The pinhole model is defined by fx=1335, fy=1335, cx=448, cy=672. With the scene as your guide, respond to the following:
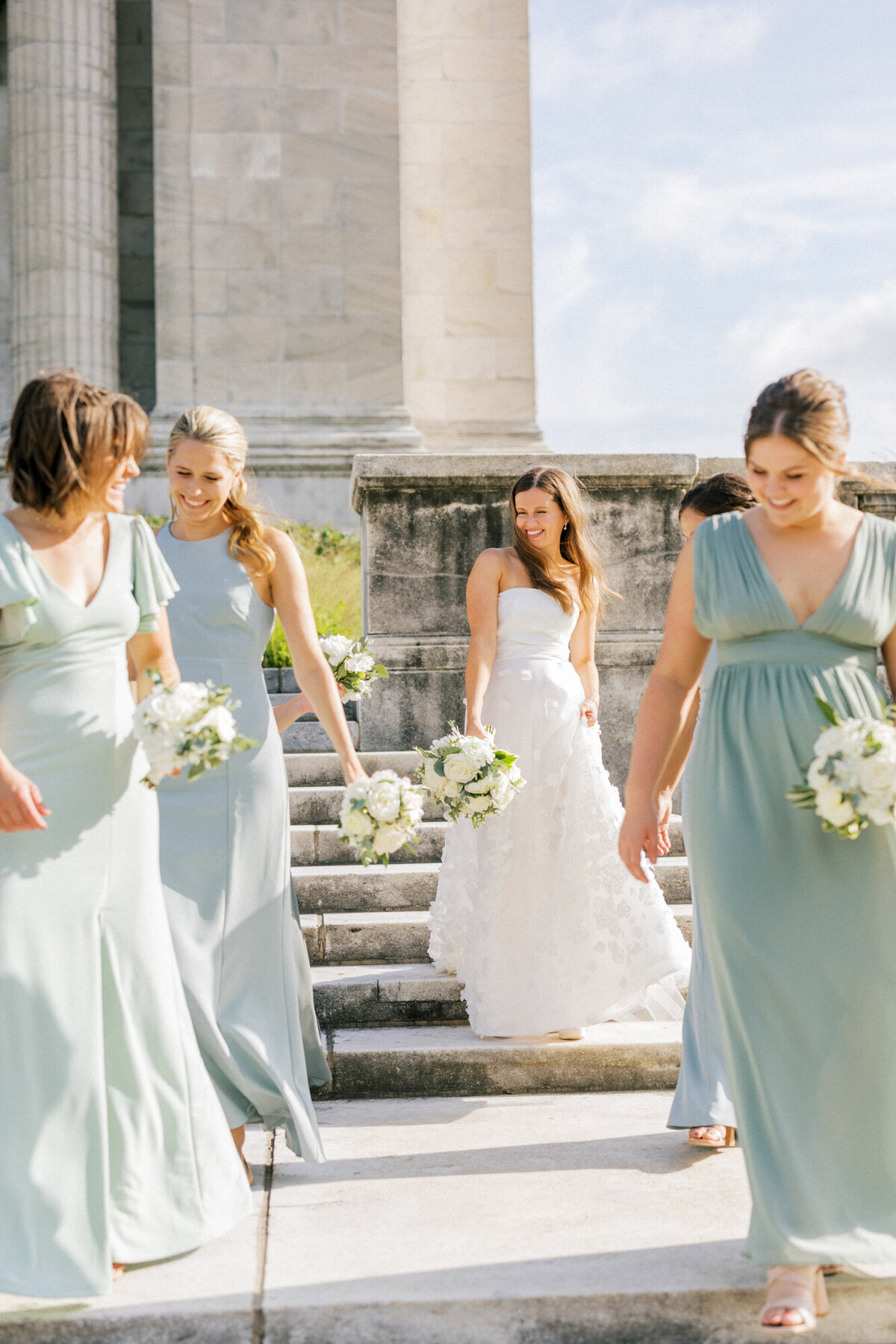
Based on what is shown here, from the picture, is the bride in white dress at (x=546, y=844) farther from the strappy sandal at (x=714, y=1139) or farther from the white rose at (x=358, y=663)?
the strappy sandal at (x=714, y=1139)

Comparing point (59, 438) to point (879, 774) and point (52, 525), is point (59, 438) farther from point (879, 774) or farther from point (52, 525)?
point (879, 774)

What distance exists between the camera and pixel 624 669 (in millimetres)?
7785

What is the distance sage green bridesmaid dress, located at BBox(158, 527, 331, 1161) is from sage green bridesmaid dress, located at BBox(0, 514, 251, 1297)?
511mm

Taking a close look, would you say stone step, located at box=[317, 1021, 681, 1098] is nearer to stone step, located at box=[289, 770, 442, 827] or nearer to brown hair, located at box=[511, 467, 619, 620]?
brown hair, located at box=[511, 467, 619, 620]

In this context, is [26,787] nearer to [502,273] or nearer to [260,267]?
[260,267]

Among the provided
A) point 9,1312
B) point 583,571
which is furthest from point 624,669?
point 9,1312

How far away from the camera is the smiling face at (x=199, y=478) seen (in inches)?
164

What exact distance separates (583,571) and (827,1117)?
300 centimetres

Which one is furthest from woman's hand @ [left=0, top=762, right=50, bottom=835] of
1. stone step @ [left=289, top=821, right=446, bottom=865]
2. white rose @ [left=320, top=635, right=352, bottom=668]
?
stone step @ [left=289, top=821, right=446, bottom=865]

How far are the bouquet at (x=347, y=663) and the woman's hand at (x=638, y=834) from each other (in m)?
1.94

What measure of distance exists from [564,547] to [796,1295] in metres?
3.33

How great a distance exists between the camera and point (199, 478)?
4211mm

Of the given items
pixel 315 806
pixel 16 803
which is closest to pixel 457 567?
pixel 315 806

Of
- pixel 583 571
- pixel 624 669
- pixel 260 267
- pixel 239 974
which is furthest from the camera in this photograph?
pixel 260 267
